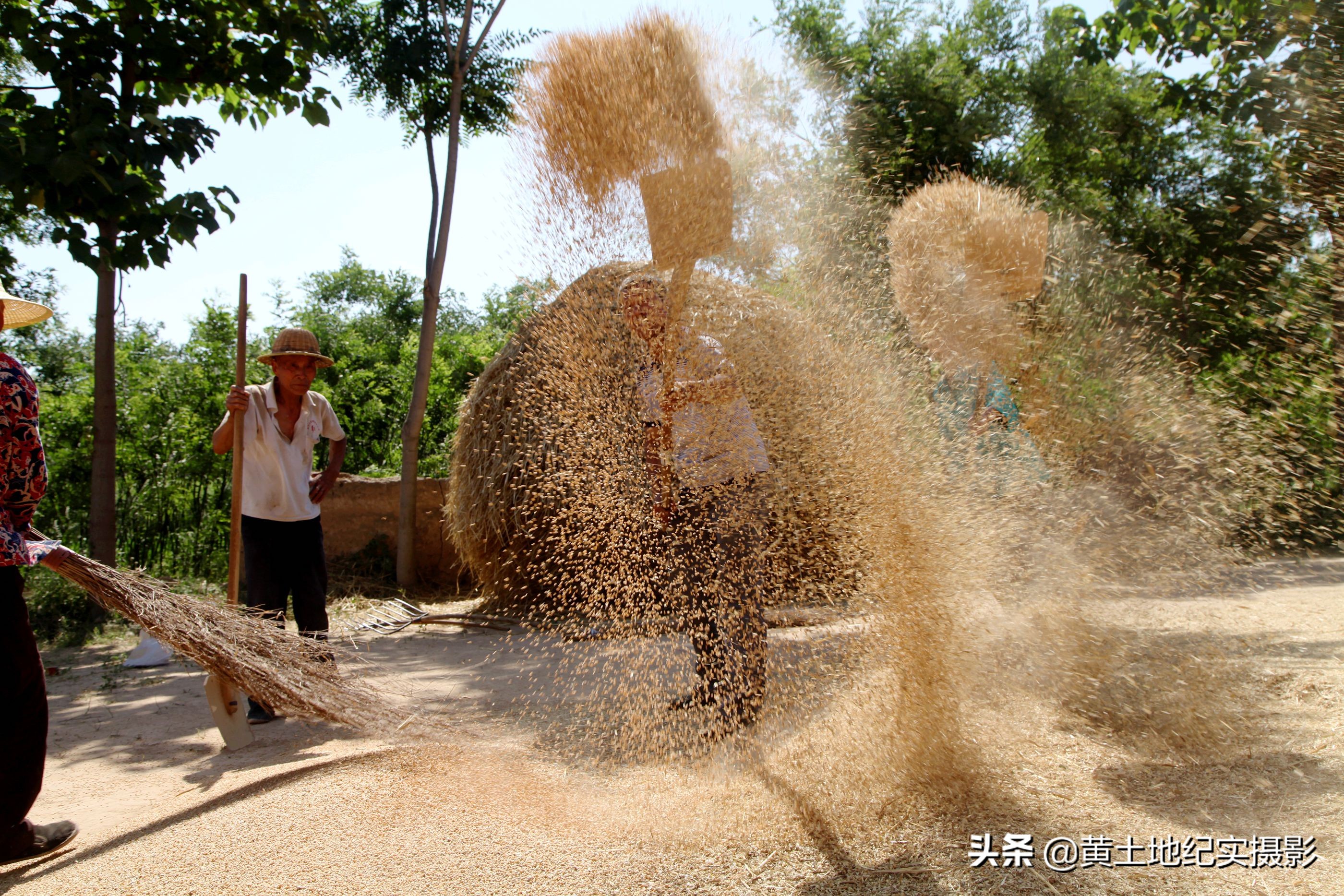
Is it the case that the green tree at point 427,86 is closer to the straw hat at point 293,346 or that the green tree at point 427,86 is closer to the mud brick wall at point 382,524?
the mud brick wall at point 382,524

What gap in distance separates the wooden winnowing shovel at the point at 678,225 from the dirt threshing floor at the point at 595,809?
1.13 metres

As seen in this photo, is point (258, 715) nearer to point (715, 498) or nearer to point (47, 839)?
point (47, 839)

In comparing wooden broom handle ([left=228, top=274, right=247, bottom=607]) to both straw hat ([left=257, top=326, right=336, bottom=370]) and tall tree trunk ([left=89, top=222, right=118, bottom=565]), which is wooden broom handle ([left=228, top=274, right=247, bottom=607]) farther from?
tall tree trunk ([left=89, top=222, right=118, bottom=565])

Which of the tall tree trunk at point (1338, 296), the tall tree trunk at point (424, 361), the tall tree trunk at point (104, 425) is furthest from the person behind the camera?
the tall tree trunk at point (424, 361)

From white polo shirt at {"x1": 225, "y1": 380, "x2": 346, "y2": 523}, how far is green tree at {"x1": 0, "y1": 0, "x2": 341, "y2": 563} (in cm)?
131

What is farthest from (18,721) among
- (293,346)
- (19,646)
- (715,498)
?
(715,498)

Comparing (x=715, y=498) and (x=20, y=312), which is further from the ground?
(x=20, y=312)

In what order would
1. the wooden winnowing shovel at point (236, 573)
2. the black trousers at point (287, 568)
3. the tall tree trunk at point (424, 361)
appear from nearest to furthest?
the wooden winnowing shovel at point (236, 573)
the black trousers at point (287, 568)
the tall tree trunk at point (424, 361)

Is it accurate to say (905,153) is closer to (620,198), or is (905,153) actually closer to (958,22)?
(958,22)

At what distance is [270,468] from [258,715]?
3.44 ft

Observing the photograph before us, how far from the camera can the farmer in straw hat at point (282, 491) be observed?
3812 mm

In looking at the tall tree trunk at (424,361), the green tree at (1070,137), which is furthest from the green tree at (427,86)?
the green tree at (1070,137)

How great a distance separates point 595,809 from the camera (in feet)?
8.84

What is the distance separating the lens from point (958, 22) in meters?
9.48
